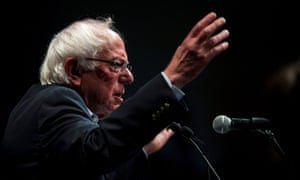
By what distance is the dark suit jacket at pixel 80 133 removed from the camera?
1.10 meters

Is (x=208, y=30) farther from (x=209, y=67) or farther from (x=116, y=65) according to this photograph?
(x=209, y=67)

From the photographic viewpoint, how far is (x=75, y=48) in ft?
4.87

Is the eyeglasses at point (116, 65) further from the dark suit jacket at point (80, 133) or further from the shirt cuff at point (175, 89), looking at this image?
the shirt cuff at point (175, 89)

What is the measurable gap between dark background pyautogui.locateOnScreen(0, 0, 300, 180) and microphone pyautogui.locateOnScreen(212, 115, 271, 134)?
116 centimetres

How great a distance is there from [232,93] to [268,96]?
202 cm

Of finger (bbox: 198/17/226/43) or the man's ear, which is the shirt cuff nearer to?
finger (bbox: 198/17/226/43)

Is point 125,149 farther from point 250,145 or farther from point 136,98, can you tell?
point 250,145

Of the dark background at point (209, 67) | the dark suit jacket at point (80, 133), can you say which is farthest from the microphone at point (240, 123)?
the dark background at point (209, 67)

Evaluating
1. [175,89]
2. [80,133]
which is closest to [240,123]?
[175,89]

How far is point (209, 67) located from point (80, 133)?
6.15 feet

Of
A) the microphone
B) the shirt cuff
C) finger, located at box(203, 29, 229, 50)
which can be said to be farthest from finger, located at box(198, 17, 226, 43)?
the microphone

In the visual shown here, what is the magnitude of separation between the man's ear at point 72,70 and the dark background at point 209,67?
1251mm

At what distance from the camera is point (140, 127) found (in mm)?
1099

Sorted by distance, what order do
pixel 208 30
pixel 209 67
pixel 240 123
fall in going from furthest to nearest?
pixel 209 67
pixel 240 123
pixel 208 30
